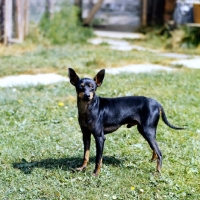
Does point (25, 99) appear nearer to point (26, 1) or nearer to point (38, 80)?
point (38, 80)

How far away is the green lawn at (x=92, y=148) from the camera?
13.3 feet

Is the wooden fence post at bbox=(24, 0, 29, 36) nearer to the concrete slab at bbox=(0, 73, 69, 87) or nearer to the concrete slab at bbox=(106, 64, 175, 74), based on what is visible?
the concrete slab at bbox=(106, 64, 175, 74)

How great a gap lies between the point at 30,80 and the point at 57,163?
3787 mm

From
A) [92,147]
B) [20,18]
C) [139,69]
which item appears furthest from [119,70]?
[92,147]

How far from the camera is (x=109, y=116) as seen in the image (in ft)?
14.4

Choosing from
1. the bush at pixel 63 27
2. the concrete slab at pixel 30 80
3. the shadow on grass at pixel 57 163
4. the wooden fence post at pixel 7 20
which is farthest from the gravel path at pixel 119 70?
the shadow on grass at pixel 57 163

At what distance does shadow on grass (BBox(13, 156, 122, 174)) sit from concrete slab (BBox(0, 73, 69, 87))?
10.6 ft

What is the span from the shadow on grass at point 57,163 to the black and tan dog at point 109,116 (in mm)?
197

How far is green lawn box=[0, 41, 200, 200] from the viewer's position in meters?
4.05

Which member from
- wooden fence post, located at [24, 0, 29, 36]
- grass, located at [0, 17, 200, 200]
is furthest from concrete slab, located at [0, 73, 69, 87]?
wooden fence post, located at [24, 0, 29, 36]

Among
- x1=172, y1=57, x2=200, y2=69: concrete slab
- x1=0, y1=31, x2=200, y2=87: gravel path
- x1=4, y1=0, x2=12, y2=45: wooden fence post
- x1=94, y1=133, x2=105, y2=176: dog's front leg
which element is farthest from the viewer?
x1=4, y1=0, x2=12, y2=45: wooden fence post

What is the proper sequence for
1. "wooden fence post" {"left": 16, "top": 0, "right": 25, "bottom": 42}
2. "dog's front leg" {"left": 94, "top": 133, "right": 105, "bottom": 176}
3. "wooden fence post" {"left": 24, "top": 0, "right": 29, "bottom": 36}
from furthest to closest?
"wooden fence post" {"left": 24, "top": 0, "right": 29, "bottom": 36}
"wooden fence post" {"left": 16, "top": 0, "right": 25, "bottom": 42}
"dog's front leg" {"left": 94, "top": 133, "right": 105, "bottom": 176}

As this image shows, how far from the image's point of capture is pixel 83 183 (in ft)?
13.6

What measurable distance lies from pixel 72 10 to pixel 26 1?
2.41m
